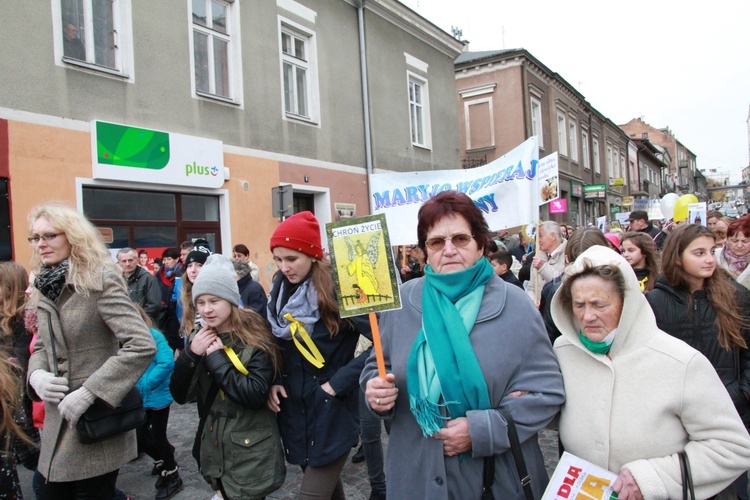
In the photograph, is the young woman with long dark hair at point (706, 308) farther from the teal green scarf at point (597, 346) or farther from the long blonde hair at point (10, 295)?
the long blonde hair at point (10, 295)

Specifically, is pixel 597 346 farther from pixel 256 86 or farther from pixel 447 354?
pixel 256 86

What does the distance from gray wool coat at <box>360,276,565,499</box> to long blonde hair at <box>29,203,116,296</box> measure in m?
1.65

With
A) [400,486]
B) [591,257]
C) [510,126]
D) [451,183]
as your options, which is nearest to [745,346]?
[591,257]

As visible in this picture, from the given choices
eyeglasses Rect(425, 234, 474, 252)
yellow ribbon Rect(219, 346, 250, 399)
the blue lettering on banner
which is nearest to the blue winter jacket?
yellow ribbon Rect(219, 346, 250, 399)

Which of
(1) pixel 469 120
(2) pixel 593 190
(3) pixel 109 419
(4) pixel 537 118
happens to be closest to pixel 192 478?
(3) pixel 109 419

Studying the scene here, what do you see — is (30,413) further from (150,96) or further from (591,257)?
(150,96)

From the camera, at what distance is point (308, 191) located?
11742mm

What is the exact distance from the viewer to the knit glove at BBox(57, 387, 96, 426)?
2.41 m

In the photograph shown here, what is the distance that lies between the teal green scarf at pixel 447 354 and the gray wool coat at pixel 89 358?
152 centimetres

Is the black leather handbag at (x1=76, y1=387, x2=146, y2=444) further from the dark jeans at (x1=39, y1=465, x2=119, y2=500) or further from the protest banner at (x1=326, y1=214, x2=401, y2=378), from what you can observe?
the protest banner at (x1=326, y1=214, x2=401, y2=378)

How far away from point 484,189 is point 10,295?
15.5 feet

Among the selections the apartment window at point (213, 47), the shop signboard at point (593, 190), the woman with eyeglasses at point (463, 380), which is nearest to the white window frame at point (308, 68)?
the apartment window at point (213, 47)

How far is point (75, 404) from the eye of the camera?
7.91 ft

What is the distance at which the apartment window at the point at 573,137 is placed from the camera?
2847 cm
